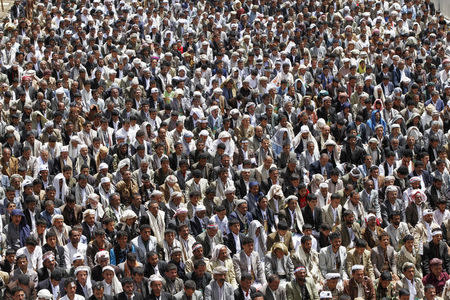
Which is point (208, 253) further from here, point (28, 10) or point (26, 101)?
point (28, 10)

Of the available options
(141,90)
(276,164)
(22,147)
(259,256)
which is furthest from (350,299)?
(141,90)

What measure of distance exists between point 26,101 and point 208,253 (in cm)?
709

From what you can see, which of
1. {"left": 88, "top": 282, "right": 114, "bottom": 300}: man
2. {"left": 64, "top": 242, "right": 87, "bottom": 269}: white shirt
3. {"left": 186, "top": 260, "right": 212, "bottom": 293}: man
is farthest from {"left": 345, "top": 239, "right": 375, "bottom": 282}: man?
{"left": 64, "top": 242, "right": 87, "bottom": 269}: white shirt

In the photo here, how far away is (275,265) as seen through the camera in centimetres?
1383

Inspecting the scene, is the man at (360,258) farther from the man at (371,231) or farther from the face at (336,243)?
the man at (371,231)

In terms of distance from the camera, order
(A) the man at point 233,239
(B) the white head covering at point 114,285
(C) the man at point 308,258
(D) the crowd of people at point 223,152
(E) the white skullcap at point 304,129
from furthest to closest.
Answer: (E) the white skullcap at point 304,129 < (A) the man at point 233,239 < (C) the man at point 308,258 < (D) the crowd of people at point 223,152 < (B) the white head covering at point 114,285

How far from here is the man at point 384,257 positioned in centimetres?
1398

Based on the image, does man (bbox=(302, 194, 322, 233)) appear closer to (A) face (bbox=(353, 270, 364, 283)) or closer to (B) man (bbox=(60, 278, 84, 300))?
(A) face (bbox=(353, 270, 364, 283))

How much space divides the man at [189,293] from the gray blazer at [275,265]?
1.43 metres

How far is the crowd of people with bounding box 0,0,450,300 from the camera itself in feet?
43.8

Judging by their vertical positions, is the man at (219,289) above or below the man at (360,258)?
below

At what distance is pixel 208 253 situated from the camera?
14.2 meters

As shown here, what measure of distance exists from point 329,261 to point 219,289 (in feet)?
6.53

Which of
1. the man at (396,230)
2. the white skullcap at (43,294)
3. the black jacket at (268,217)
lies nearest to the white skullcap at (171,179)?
the black jacket at (268,217)
